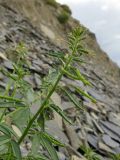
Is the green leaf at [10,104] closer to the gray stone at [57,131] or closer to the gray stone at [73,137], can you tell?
the gray stone at [57,131]

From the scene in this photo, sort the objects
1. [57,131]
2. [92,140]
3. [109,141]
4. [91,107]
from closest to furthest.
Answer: [57,131]
[92,140]
[109,141]
[91,107]

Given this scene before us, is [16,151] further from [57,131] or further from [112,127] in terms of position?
[112,127]

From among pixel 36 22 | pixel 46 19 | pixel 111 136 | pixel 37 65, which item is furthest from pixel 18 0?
pixel 111 136

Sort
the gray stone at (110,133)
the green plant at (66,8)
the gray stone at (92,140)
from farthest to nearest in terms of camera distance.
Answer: the green plant at (66,8), the gray stone at (110,133), the gray stone at (92,140)

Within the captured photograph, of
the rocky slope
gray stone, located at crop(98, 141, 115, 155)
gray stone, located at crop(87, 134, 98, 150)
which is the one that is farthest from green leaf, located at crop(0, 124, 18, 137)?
gray stone, located at crop(98, 141, 115, 155)

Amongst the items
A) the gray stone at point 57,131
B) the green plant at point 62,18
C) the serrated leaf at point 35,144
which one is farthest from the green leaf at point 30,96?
the green plant at point 62,18

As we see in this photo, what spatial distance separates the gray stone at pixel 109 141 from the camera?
552 inches

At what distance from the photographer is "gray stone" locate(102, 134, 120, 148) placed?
46.0ft

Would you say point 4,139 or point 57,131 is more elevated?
point 4,139

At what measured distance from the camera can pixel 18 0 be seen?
36.2 meters

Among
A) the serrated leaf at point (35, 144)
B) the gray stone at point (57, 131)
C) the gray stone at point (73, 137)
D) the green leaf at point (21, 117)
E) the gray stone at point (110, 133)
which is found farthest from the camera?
the gray stone at point (110, 133)

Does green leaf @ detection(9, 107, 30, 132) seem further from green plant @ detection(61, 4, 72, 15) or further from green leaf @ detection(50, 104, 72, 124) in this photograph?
green plant @ detection(61, 4, 72, 15)

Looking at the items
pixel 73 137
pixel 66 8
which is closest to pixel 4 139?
pixel 73 137

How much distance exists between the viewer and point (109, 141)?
14.4 m
